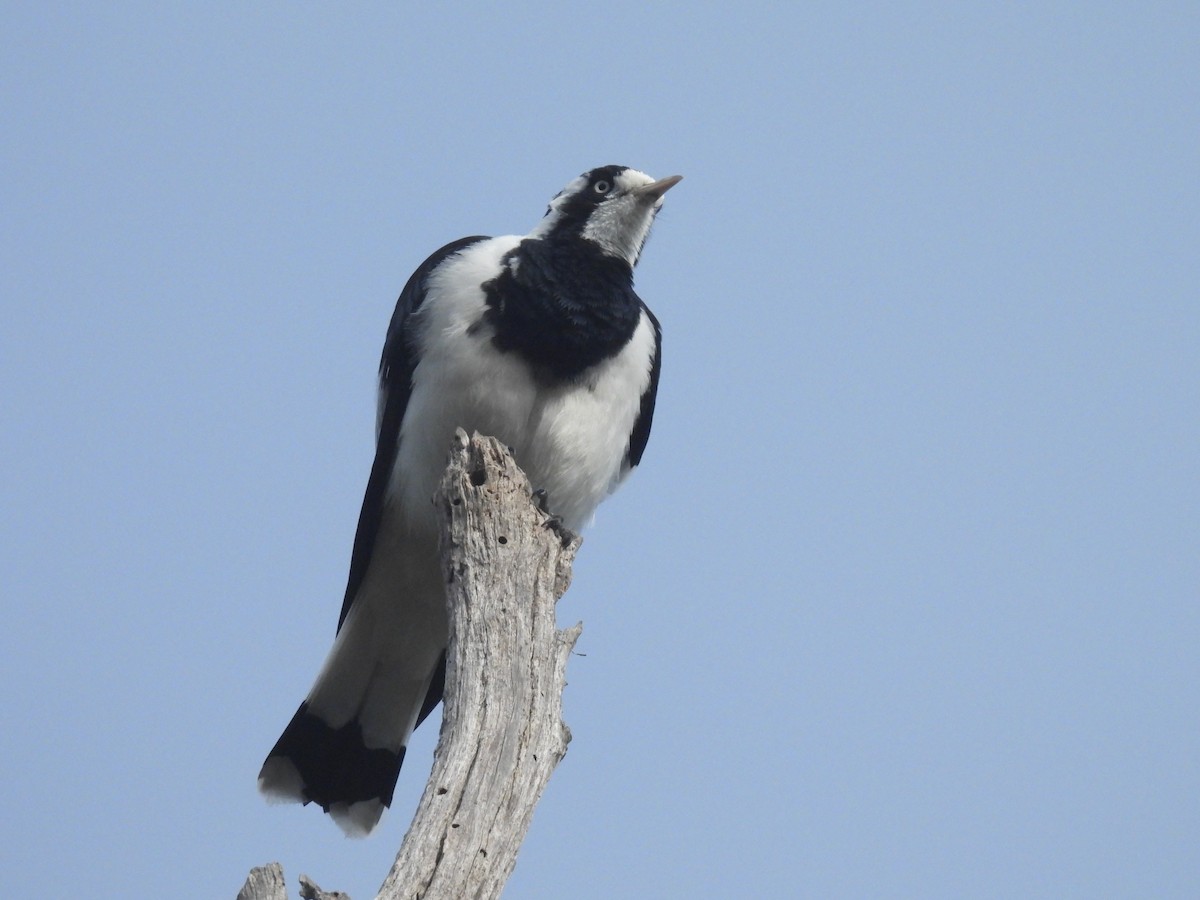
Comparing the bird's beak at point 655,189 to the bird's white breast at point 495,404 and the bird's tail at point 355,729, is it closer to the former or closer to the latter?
the bird's white breast at point 495,404

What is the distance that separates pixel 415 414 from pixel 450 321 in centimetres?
38

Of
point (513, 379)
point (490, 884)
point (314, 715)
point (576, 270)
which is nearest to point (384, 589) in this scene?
point (314, 715)

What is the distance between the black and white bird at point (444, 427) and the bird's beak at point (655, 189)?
249mm

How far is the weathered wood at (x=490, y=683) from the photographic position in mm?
3389

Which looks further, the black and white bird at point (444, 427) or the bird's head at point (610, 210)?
the bird's head at point (610, 210)

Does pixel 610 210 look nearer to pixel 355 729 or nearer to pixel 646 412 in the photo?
pixel 646 412

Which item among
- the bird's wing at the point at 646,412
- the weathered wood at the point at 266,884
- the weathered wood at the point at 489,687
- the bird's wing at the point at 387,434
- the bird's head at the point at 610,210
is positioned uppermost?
the bird's head at the point at 610,210

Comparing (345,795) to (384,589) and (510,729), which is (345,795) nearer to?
(384,589)

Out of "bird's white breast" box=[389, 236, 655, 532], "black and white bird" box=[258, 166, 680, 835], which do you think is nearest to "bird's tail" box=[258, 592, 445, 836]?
"black and white bird" box=[258, 166, 680, 835]

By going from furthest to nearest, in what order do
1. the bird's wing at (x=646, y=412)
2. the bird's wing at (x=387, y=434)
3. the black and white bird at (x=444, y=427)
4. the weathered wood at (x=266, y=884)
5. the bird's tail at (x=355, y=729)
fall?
the bird's wing at (x=646, y=412), the bird's wing at (x=387, y=434), the black and white bird at (x=444, y=427), the bird's tail at (x=355, y=729), the weathered wood at (x=266, y=884)

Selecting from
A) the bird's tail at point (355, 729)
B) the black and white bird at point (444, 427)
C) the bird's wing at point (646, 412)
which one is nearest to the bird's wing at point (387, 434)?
the black and white bird at point (444, 427)

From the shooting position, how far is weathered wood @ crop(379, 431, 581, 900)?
133 inches

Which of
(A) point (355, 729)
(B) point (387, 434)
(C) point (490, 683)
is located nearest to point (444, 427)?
(B) point (387, 434)

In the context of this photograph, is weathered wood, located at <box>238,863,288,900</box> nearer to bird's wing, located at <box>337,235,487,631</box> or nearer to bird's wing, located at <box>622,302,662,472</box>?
bird's wing, located at <box>337,235,487,631</box>
